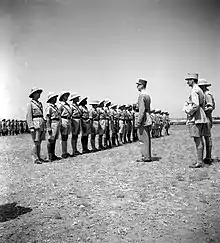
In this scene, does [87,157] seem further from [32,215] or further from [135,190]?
[32,215]

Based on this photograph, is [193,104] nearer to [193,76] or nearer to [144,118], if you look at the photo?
[193,76]

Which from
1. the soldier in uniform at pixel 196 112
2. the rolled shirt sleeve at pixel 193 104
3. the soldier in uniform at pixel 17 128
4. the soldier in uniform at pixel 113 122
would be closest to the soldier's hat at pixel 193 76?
the soldier in uniform at pixel 196 112

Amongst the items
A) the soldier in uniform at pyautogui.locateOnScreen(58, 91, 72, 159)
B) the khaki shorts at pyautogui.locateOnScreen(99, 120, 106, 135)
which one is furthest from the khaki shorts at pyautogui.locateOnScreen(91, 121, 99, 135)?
the soldier in uniform at pyautogui.locateOnScreen(58, 91, 72, 159)

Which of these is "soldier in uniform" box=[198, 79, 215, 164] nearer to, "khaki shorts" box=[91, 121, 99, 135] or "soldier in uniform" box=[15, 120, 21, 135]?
"khaki shorts" box=[91, 121, 99, 135]

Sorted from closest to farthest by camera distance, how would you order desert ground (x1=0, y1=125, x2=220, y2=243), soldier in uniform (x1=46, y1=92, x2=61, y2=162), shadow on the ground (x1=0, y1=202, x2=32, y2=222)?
desert ground (x1=0, y1=125, x2=220, y2=243), shadow on the ground (x1=0, y1=202, x2=32, y2=222), soldier in uniform (x1=46, y1=92, x2=61, y2=162)

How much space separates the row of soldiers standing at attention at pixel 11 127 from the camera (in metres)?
24.8

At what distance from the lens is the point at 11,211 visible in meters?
3.93

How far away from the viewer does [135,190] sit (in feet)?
15.1

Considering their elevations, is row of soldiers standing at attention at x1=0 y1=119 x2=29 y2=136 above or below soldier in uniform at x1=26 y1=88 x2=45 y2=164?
below

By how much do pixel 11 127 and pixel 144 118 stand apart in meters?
20.1

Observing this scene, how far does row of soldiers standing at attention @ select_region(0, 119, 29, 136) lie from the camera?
81.5 ft

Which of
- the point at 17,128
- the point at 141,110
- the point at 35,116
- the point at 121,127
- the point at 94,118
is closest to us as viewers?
the point at 141,110

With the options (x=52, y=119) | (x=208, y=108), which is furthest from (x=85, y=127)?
(x=208, y=108)

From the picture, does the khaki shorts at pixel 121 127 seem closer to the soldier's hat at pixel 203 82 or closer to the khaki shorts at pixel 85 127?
the khaki shorts at pixel 85 127
